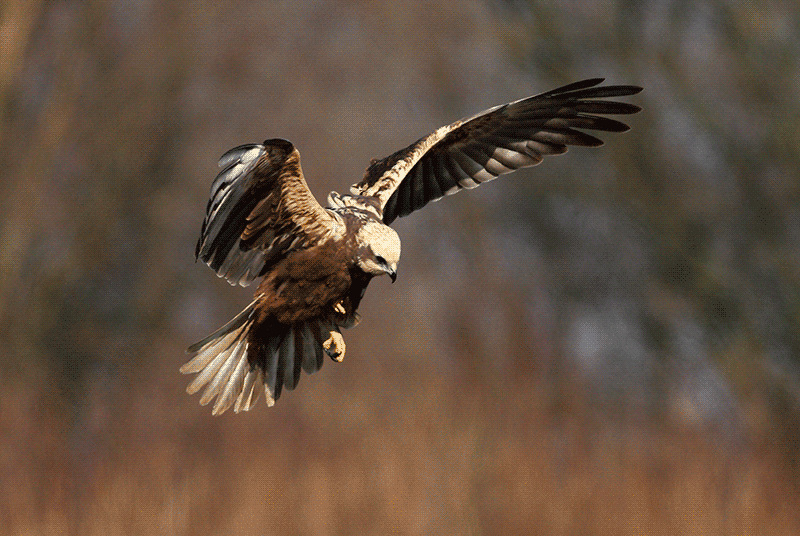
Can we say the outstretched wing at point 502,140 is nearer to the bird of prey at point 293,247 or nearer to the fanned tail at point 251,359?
the bird of prey at point 293,247

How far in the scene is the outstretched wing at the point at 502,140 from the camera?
14.2 ft

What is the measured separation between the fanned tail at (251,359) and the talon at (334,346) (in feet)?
0.49

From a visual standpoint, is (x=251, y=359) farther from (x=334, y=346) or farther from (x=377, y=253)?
(x=377, y=253)

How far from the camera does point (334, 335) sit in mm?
3391

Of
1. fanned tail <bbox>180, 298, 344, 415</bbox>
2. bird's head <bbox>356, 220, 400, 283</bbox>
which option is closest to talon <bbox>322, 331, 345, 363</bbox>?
fanned tail <bbox>180, 298, 344, 415</bbox>

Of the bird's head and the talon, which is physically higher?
the bird's head

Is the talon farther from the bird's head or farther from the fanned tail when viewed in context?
the bird's head

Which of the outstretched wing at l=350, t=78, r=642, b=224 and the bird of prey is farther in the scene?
the outstretched wing at l=350, t=78, r=642, b=224

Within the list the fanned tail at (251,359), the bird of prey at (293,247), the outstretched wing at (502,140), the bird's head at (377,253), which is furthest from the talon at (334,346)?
the outstretched wing at (502,140)

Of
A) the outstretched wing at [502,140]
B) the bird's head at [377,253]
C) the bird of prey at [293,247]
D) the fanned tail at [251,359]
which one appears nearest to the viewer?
the bird's head at [377,253]

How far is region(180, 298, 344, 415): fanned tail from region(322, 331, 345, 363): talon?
148 millimetres

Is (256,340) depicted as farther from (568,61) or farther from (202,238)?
(568,61)

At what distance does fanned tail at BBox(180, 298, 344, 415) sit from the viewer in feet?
12.2

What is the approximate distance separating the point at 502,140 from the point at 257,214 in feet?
5.41
